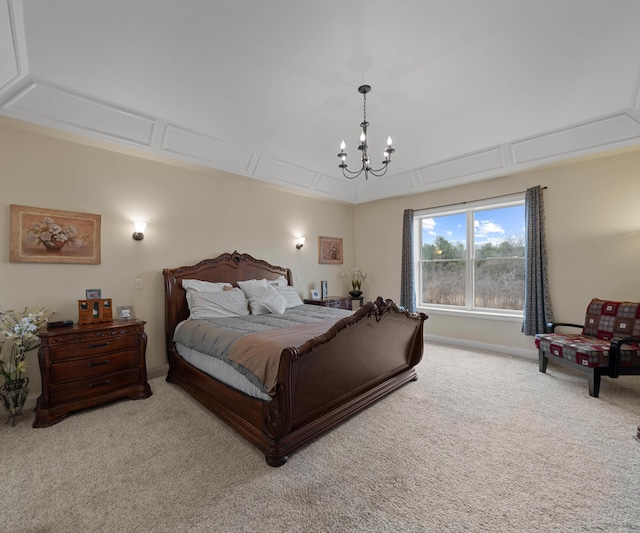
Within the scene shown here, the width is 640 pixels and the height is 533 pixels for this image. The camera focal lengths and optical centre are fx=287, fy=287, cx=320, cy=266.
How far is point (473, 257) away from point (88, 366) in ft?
17.8

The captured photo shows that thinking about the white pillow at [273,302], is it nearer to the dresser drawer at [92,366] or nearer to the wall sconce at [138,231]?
the dresser drawer at [92,366]

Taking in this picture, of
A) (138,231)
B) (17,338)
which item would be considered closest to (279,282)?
(138,231)

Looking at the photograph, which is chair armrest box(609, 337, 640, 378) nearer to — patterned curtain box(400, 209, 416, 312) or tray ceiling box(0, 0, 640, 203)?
tray ceiling box(0, 0, 640, 203)

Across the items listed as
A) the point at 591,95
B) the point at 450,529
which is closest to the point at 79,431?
the point at 450,529

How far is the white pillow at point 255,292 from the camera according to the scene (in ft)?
12.5

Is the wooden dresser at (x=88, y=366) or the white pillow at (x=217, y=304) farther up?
the white pillow at (x=217, y=304)

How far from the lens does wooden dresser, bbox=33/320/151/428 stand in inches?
101

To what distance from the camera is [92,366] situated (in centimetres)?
279

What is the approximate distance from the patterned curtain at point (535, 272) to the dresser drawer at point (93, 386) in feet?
16.6

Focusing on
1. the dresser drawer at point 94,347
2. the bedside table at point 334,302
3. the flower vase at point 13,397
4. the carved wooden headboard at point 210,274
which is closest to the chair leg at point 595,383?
the bedside table at point 334,302

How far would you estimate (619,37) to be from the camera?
2.16 m

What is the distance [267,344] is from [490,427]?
2.01 m

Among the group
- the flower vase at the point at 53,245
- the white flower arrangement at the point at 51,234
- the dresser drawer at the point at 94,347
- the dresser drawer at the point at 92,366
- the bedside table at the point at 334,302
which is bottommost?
the dresser drawer at the point at 92,366

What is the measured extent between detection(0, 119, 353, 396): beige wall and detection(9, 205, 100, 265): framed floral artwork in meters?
0.06
